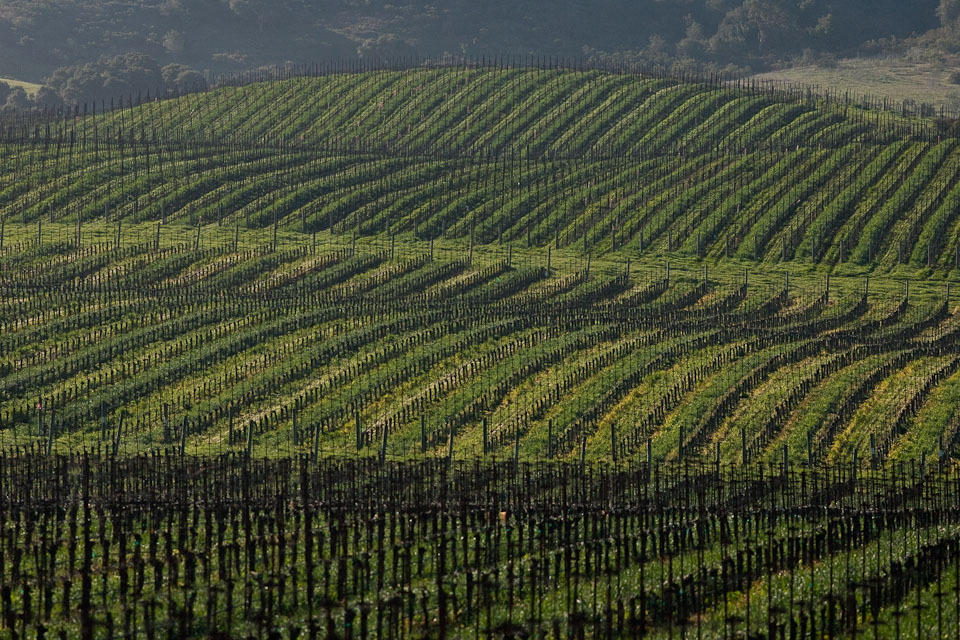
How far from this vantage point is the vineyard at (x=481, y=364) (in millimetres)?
27406

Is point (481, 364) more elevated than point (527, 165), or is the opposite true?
point (527, 165)

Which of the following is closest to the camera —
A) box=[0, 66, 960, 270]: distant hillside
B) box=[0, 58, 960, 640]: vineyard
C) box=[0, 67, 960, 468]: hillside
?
box=[0, 58, 960, 640]: vineyard

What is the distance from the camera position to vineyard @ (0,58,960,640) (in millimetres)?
27406

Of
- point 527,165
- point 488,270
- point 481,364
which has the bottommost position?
point 481,364

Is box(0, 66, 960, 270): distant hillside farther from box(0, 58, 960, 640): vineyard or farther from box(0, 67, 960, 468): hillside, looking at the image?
box(0, 58, 960, 640): vineyard

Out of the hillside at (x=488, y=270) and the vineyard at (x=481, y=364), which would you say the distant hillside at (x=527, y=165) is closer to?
the hillside at (x=488, y=270)

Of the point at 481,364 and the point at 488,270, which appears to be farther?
the point at 488,270

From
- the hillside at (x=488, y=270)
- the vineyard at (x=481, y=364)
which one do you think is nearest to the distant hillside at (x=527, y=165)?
the hillside at (x=488, y=270)

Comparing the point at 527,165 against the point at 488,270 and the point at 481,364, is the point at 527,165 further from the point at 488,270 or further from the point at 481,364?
the point at 481,364

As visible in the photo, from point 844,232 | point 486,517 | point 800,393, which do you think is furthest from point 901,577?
point 844,232

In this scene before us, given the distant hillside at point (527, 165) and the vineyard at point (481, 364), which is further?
the distant hillside at point (527, 165)

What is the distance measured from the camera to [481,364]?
60438mm

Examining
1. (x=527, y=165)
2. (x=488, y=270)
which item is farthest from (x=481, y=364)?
(x=527, y=165)

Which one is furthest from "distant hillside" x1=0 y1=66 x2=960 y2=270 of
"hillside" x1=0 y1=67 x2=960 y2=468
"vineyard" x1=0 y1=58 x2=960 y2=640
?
"vineyard" x1=0 y1=58 x2=960 y2=640
